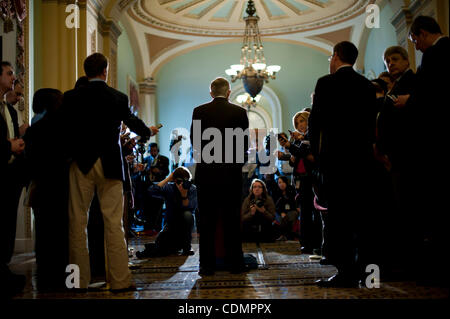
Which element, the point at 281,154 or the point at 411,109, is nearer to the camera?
the point at 411,109

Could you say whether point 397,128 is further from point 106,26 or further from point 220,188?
point 106,26

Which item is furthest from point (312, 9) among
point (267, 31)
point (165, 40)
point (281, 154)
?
point (281, 154)

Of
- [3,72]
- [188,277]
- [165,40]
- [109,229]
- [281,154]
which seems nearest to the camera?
[109,229]

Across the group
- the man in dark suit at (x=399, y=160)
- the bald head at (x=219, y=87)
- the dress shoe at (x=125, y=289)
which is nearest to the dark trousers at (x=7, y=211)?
the dress shoe at (x=125, y=289)

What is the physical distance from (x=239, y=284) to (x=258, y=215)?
10.4ft

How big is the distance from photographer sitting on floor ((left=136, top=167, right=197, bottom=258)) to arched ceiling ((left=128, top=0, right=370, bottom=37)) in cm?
647

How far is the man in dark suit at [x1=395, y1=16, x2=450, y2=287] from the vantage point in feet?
10.2

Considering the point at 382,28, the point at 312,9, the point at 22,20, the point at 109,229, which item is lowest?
→ the point at 109,229

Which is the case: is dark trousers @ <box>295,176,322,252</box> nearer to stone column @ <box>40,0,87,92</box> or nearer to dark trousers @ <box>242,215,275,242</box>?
dark trousers @ <box>242,215,275,242</box>

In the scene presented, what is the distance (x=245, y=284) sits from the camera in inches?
137

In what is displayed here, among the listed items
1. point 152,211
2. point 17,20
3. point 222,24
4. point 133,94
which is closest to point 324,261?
point 17,20

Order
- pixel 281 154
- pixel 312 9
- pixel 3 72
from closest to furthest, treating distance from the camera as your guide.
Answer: pixel 3 72
pixel 281 154
pixel 312 9

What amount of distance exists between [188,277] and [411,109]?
214 centimetres

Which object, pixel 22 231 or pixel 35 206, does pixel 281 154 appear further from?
pixel 22 231
